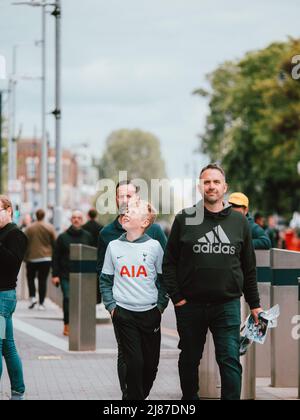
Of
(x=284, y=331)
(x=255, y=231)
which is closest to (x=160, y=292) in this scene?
(x=284, y=331)

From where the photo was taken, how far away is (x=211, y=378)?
9930 mm

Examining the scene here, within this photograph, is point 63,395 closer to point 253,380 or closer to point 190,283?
point 253,380

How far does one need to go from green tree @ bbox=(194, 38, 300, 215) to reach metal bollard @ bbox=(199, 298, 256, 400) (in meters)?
50.2

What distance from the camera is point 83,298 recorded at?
1443cm

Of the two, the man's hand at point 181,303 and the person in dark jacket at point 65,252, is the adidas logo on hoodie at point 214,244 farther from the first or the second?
the person in dark jacket at point 65,252

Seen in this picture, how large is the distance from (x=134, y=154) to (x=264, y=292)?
14371 centimetres

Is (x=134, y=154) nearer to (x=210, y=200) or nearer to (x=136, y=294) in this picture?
(x=136, y=294)

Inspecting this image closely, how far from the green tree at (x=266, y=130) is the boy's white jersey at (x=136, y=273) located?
2032 inches

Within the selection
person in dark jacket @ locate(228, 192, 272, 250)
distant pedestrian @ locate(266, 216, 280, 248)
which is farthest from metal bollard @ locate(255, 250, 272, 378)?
distant pedestrian @ locate(266, 216, 280, 248)

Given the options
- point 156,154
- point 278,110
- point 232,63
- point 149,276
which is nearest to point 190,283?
point 149,276

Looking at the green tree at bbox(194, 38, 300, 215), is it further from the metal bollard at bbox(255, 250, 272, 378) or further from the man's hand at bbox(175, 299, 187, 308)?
the man's hand at bbox(175, 299, 187, 308)

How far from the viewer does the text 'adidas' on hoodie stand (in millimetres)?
8273
